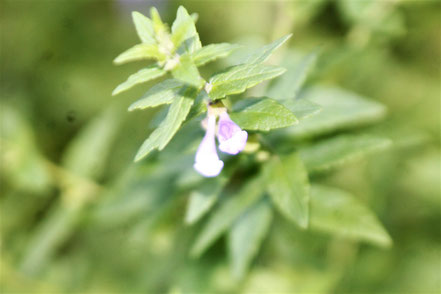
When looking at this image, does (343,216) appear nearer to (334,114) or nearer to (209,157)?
(334,114)

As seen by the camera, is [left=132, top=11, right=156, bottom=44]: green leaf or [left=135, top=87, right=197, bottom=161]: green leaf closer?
[left=135, top=87, right=197, bottom=161]: green leaf

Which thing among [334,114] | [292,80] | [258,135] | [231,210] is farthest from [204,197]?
[334,114]

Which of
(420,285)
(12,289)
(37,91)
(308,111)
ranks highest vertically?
(37,91)

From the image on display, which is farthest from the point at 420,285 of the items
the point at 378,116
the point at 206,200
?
the point at 206,200

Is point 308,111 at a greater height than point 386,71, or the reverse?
point 308,111


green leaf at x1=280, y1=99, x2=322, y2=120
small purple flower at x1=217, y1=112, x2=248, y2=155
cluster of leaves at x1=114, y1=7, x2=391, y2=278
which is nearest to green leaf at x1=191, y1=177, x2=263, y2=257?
cluster of leaves at x1=114, y1=7, x2=391, y2=278

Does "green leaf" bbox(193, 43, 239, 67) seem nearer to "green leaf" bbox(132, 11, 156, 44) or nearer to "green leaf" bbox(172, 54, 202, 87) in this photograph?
"green leaf" bbox(172, 54, 202, 87)

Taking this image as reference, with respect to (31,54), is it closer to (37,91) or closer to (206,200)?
(37,91)

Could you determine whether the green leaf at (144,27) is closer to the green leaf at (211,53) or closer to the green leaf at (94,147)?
the green leaf at (211,53)
